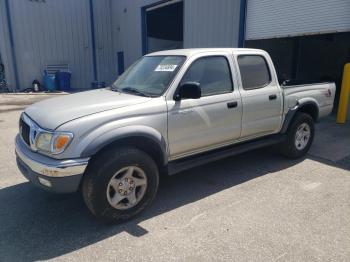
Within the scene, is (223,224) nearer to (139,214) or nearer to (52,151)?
(139,214)

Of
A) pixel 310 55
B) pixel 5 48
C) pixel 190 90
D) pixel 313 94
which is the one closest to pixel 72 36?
pixel 5 48

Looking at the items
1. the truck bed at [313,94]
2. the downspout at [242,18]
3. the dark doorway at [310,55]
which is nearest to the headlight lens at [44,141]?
the truck bed at [313,94]

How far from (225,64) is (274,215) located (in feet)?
6.95

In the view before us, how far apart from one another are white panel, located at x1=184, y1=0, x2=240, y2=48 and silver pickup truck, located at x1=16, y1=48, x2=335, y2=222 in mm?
6271

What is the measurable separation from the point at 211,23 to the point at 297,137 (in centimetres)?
756

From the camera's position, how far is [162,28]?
19.2 meters

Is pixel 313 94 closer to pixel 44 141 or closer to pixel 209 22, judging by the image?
pixel 44 141

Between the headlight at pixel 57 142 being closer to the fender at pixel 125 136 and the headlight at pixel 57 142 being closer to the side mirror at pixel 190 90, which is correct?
the fender at pixel 125 136

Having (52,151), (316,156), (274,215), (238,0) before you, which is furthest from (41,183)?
(238,0)

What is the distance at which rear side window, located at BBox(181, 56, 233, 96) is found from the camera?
3977 mm

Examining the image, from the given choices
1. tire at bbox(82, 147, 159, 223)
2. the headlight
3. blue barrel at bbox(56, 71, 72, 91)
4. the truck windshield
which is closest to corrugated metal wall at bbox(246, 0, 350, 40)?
the truck windshield

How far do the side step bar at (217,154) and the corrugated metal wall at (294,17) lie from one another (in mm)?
4711

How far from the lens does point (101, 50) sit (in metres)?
19.6

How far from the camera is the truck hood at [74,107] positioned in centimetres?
316
